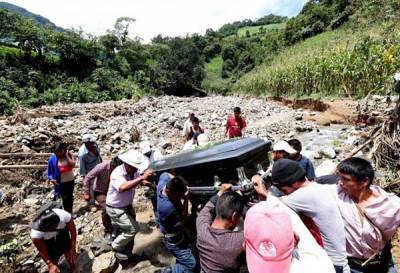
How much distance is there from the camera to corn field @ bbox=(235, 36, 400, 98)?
35.7ft

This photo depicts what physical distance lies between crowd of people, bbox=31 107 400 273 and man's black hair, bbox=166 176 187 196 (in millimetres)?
10

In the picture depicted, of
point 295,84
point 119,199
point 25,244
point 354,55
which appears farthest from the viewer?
point 295,84

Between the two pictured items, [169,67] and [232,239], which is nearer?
[232,239]

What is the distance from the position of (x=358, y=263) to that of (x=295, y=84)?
700 inches

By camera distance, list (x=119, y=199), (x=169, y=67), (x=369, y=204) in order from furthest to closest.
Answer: (x=169, y=67) < (x=119, y=199) < (x=369, y=204)

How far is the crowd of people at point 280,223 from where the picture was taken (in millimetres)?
1743

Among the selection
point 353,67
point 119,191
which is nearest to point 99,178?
point 119,191

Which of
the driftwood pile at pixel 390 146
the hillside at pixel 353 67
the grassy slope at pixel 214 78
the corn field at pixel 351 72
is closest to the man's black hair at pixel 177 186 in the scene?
the driftwood pile at pixel 390 146

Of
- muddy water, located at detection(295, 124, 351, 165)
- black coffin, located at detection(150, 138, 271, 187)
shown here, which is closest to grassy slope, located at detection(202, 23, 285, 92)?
muddy water, located at detection(295, 124, 351, 165)

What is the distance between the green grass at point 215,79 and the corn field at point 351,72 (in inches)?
1146

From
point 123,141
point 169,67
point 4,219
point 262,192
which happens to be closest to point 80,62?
point 169,67

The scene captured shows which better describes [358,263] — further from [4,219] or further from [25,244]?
[4,219]

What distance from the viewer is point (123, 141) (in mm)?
10375

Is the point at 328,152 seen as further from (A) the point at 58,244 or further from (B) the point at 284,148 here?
(A) the point at 58,244
